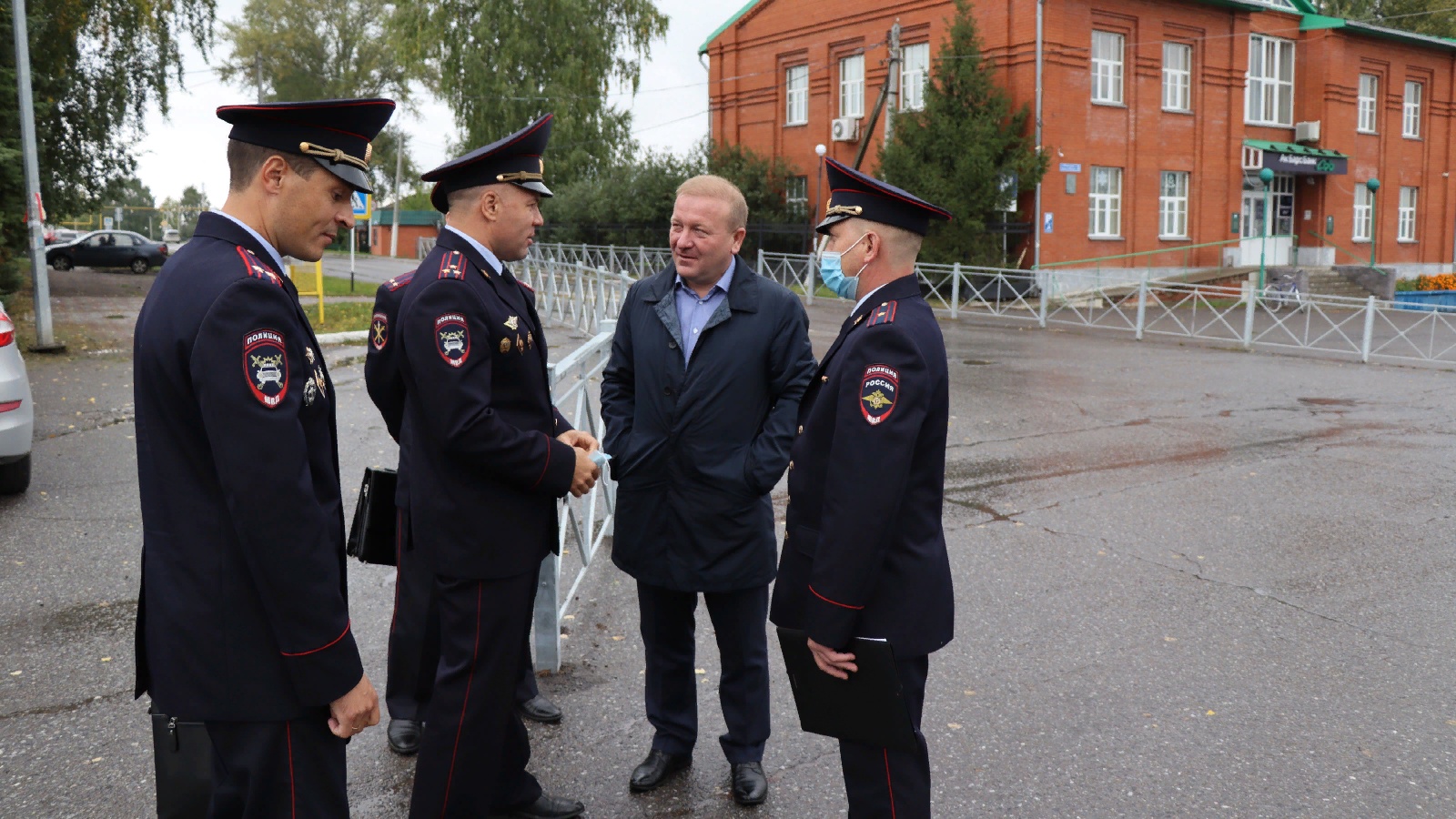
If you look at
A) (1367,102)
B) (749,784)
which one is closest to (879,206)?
(749,784)

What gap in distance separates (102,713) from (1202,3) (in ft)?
104

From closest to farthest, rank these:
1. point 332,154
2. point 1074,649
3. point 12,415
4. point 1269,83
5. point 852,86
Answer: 1. point 332,154
2. point 1074,649
3. point 12,415
4. point 852,86
5. point 1269,83

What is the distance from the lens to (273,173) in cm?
236

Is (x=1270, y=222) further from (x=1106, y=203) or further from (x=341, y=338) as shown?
(x=341, y=338)

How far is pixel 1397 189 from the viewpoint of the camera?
116 ft

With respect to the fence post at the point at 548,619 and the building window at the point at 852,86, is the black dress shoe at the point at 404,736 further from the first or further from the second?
the building window at the point at 852,86

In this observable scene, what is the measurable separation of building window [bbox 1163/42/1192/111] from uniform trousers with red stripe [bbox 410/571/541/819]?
98.4 ft

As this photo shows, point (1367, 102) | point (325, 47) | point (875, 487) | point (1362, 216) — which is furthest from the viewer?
point (325, 47)

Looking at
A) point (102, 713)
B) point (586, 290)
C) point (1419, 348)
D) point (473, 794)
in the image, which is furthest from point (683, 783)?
point (1419, 348)

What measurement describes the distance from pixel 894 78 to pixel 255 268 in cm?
2683

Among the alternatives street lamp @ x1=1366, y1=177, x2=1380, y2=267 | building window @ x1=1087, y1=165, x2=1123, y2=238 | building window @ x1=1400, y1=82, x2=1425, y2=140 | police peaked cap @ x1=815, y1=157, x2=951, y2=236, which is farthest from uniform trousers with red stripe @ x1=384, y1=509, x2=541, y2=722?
building window @ x1=1400, y1=82, x2=1425, y2=140

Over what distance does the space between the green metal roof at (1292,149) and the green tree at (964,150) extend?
8.65 meters

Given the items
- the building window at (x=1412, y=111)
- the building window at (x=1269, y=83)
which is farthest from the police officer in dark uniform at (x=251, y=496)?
the building window at (x=1412, y=111)

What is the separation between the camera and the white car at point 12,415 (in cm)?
709
